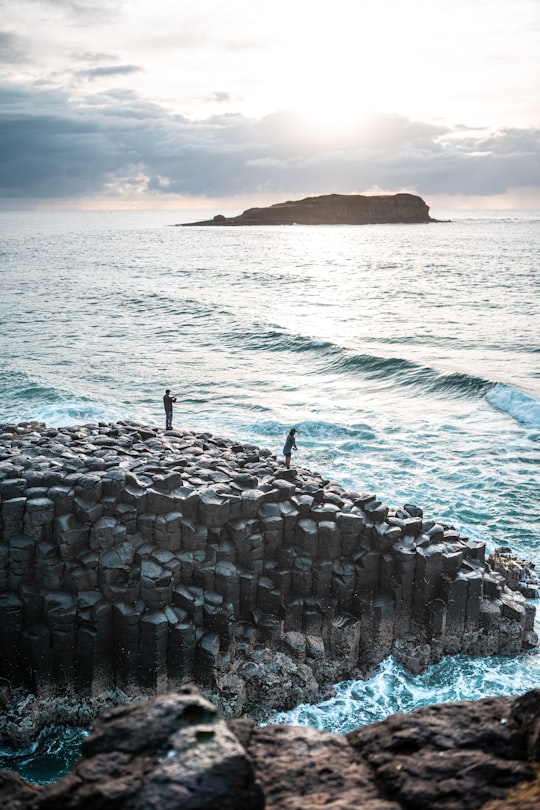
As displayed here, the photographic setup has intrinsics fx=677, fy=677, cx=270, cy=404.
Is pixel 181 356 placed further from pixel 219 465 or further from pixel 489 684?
pixel 489 684

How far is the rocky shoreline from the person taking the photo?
42.6ft

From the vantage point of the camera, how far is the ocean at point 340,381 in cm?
1479

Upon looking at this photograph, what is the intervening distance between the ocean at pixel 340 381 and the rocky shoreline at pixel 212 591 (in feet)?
2.15

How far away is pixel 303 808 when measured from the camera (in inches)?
208

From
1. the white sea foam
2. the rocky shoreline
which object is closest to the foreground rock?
the rocky shoreline

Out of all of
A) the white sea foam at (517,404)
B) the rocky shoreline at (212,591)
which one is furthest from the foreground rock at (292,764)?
the white sea foam at (517,404)

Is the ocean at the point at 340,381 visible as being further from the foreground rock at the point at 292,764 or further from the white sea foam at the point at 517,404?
the foreground rock at the point at 292,764

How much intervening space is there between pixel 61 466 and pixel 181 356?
94.6 feet

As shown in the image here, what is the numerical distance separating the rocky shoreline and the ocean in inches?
25.8

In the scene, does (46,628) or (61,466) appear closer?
(46,628)

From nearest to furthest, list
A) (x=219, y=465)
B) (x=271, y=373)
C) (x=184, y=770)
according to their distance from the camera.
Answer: (x=184, y=770) < (x=219, y=465) < (x=271, y=373)

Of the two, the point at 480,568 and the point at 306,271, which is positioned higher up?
the point at 306,271

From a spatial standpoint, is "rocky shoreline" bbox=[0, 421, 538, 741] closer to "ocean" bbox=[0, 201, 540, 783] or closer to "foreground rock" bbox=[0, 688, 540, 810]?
"ocean" bbox=[0, 201, 540, 783]

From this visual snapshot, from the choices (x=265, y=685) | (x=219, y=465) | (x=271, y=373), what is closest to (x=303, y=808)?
(x=265, y=685)
